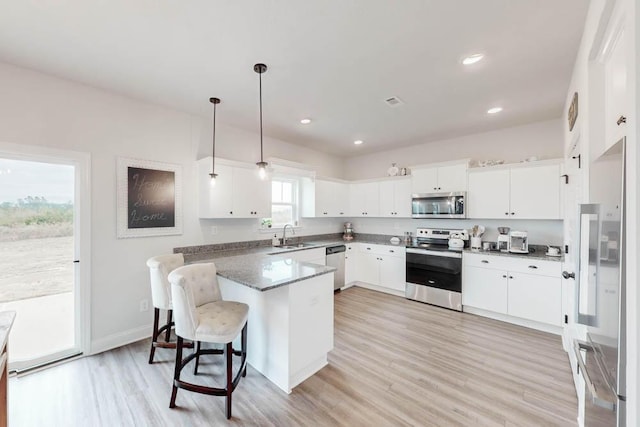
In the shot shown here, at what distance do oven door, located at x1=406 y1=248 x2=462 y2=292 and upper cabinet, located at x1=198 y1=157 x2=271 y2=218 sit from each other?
8.15 feet

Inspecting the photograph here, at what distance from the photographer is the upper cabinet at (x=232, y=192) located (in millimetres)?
3438

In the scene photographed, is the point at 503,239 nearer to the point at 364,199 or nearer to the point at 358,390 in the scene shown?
the point at 364,199

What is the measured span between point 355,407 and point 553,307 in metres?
2.84

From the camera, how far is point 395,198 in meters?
4.95

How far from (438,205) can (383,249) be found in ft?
3.98

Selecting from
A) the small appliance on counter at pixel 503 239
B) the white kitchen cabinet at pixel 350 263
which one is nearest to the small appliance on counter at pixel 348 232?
the white kitchen cabinet at pixel 350 263

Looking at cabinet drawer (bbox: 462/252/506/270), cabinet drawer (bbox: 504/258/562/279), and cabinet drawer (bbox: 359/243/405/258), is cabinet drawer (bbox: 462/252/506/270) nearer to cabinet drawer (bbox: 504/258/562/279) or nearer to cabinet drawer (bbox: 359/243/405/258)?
cabinet drawer (bbox: 504/258/562/279)

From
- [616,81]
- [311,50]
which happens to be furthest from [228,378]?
[616,81]

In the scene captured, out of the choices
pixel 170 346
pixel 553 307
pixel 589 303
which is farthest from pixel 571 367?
pixel 170 346

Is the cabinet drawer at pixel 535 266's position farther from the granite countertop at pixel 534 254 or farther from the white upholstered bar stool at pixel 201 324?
the white upholstered bar stool at pixel 201 324

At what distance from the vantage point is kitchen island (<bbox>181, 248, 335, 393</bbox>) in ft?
6.91

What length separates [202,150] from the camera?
142 inches

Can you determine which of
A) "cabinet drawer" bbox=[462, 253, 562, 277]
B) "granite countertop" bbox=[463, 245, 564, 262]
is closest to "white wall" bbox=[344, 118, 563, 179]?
"granite countertop" bbox=[463, 245, 564, 262]

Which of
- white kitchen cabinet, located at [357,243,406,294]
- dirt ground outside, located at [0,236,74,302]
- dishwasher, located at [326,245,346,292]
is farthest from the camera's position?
dishwasher, located at [326,245,346,292]
